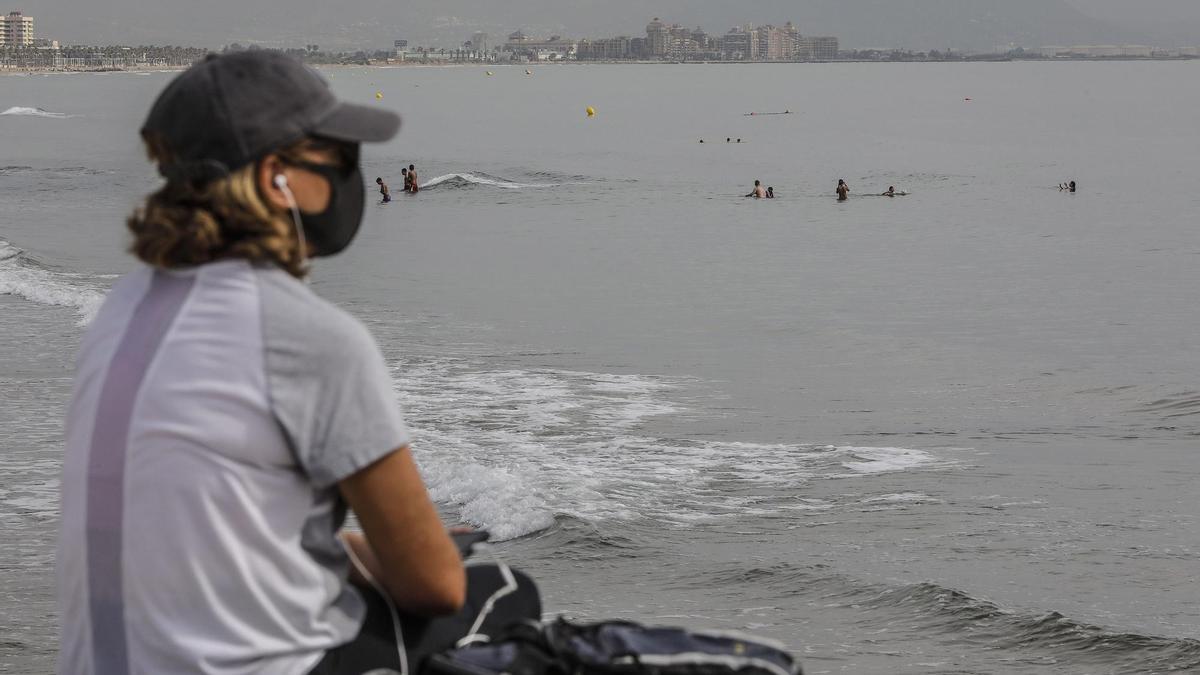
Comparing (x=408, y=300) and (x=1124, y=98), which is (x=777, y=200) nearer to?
(x=408, y=300)

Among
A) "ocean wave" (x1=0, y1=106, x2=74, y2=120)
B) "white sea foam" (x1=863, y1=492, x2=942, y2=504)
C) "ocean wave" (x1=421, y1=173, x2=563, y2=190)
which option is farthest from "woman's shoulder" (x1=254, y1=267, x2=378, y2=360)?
"ocean wave" (x1=0, y1=106, x2=74, y2=120)

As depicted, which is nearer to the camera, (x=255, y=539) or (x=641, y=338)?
(x=255, y=539)

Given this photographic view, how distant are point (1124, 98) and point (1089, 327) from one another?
530 feet

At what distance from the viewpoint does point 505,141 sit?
323 ft

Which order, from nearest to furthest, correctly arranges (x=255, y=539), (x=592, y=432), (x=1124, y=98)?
(x=255, y=539) → (x=592, y=432) → (x=1124, y=98)

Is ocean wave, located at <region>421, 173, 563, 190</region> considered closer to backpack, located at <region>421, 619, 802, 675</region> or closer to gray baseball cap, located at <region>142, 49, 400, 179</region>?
gray baseball cap, located at <region>142, 49, 400, 179</region>

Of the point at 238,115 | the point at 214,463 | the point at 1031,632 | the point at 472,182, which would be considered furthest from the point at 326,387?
the point at 472,182

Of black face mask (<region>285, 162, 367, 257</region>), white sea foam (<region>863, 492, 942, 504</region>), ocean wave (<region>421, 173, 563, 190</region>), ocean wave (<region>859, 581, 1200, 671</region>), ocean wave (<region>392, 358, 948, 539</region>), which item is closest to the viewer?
black face mask (<region>285, 162, 367, 257</region>)

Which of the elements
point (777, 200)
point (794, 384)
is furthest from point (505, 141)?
point (794, 384)

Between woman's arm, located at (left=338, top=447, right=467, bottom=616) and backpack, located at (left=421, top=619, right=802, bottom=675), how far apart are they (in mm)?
119

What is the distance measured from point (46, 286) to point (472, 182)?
35621mm

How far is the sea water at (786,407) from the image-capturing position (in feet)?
31.4

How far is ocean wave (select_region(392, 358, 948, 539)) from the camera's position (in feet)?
38.3

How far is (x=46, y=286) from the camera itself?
25.7m
